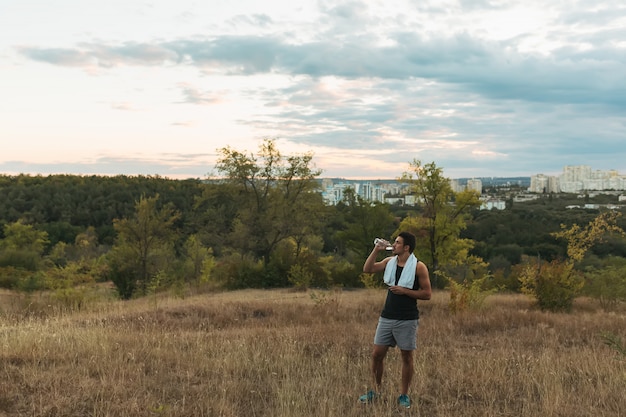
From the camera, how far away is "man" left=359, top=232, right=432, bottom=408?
17.0ft

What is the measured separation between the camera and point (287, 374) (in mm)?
6020

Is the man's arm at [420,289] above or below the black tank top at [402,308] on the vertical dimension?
above

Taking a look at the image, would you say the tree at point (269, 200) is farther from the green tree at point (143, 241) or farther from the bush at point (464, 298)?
the bush at point (464, 298)

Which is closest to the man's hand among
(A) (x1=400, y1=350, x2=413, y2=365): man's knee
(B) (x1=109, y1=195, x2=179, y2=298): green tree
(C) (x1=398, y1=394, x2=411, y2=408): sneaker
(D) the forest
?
(A) (x1=400, y1=350, x2=413, y2=365): man's knee

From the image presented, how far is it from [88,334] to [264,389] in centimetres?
364

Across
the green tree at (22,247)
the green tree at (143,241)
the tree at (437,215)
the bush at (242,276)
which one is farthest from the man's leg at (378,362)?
the green tree at (22,247)

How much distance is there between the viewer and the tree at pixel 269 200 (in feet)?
115

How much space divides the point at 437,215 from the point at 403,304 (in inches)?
958

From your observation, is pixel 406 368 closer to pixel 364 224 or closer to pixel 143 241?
pixel 364 224

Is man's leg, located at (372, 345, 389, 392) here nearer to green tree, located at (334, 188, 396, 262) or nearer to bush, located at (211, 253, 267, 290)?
bush, located at (211, 253, 267, 290)

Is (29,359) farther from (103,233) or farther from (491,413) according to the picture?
(103,233)

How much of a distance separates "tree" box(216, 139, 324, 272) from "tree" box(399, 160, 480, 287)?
362 inches

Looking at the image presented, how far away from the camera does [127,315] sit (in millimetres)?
11398

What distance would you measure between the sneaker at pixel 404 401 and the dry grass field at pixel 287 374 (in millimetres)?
72
